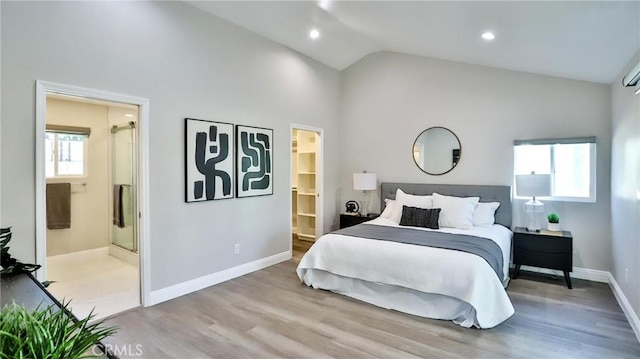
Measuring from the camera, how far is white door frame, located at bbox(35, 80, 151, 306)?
2.69 metres

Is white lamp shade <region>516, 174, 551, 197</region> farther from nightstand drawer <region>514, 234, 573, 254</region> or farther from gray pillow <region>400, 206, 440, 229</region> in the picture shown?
gray pillow <region>400, 206, 440, 229</region>

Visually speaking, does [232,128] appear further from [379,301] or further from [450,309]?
[450,309]

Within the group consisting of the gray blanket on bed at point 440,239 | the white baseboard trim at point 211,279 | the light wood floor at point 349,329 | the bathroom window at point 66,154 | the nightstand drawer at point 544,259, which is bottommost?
the light wood floor at point 349,329

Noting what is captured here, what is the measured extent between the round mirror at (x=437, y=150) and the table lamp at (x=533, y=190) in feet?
3.42

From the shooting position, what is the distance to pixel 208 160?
3.93 metres

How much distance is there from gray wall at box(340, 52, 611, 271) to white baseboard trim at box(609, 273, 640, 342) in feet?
1.24

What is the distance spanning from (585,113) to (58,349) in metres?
5.30

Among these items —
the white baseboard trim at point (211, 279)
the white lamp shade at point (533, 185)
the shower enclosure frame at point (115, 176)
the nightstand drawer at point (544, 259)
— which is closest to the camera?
the white baseboard trim at point (211, 279)

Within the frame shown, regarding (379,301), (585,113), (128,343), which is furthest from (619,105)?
(128,343)

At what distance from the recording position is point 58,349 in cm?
85

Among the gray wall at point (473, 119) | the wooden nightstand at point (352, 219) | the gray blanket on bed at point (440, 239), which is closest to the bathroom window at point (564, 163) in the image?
the gray wall at point (473, 119)

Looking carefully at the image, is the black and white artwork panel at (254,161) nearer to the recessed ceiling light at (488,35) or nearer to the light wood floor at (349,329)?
the light wood floor at (349,329)

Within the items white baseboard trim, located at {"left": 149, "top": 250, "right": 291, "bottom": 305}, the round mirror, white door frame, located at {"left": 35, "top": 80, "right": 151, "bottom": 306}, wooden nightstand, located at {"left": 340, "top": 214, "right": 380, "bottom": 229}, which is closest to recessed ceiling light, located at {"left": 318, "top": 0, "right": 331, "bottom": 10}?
white door frame, located at {"left": 35, "top": 80, "right": 151, "bottom": 306}

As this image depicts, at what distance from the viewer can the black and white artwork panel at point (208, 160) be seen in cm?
375
